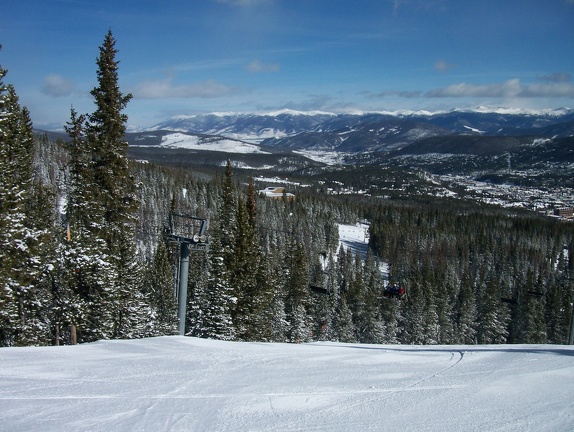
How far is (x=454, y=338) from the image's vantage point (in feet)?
166

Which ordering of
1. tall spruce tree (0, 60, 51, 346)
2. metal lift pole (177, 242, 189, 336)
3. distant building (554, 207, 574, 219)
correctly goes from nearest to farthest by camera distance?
tall spruce tree (0, 60, 51, 346) < metal lift pole (177, 242, 189, 336) < distant building (554, 207, 574, 219)

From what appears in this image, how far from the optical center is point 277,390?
710 cm

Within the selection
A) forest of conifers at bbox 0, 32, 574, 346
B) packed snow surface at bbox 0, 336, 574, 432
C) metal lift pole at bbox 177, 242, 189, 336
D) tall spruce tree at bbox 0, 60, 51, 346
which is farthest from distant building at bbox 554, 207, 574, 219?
tall spruce tree at bbox 0, 60, 51, 346

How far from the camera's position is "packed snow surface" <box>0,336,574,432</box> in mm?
5785

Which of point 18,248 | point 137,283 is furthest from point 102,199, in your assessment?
point 137,283

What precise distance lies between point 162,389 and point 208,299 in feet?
48.8

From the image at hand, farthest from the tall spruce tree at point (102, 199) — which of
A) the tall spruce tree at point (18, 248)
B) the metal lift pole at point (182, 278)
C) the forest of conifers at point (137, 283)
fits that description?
the metal lift pole at point (182, 278)

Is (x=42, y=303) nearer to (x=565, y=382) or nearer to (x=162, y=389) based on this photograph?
(x=162, y=389)

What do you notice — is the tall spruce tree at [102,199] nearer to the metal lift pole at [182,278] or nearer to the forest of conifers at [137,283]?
the forest of conifers at [137,283]

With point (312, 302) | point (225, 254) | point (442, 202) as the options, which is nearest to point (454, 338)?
point (312, 302)

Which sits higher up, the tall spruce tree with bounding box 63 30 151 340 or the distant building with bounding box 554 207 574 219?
the tall spruce tree with bounding box 63 30 151 340

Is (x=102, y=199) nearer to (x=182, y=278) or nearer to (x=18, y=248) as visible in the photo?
(x=18, y=248)

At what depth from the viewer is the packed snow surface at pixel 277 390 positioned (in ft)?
19.0

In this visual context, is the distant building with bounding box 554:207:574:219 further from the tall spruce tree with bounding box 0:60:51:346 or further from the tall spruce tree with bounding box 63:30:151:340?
the tall spruce tree with bounding box 0:60:51:346
